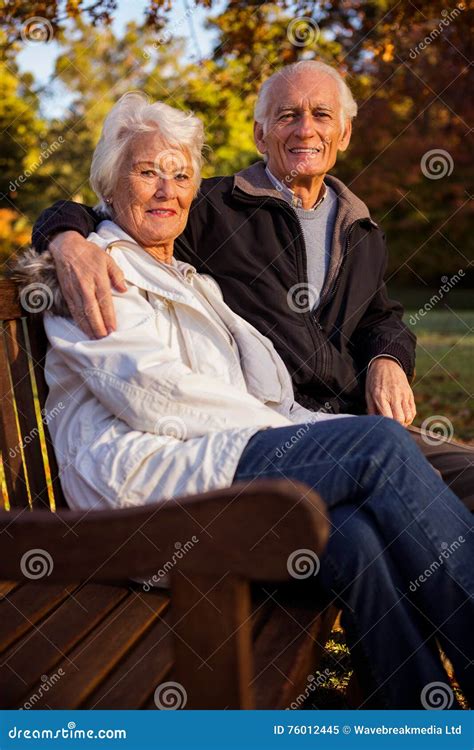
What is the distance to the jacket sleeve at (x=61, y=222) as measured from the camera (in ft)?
8.41

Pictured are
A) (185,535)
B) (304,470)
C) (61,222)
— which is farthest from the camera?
(61,222)

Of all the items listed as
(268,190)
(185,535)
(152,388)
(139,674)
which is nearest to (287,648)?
(139,674)

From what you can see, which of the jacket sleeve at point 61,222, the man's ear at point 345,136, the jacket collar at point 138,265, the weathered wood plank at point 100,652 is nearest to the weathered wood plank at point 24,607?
A: the weathered wood plank at point 100,652

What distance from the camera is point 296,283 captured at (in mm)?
3105

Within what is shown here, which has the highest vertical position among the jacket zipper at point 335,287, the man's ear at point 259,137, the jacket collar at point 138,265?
the man's ear at point 259,137

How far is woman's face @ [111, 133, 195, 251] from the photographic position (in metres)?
2.66

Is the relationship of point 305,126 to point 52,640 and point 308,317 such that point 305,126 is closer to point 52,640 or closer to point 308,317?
point 308,317

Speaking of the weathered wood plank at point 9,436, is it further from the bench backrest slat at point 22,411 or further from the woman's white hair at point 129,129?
the woman's white hair at point 129,129

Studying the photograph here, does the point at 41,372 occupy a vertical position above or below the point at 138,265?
below

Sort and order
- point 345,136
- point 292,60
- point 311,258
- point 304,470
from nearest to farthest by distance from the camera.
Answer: point 304,470, point 311,258, point 345,136, point 292,60

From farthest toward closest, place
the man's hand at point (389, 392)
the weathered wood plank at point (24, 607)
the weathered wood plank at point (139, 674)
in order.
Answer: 1. the man's hand at point (389, 392)
2. the weathered wood plank at point (24, 607)
3. the weathered wood plank at point (139, 674)

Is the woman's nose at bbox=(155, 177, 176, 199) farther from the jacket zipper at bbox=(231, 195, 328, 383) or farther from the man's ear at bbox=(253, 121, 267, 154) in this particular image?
the man's ear at bbox=(253, 121, 267, 154)

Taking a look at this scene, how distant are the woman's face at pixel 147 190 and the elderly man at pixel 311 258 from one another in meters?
0.18

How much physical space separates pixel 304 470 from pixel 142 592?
1.65 feet
